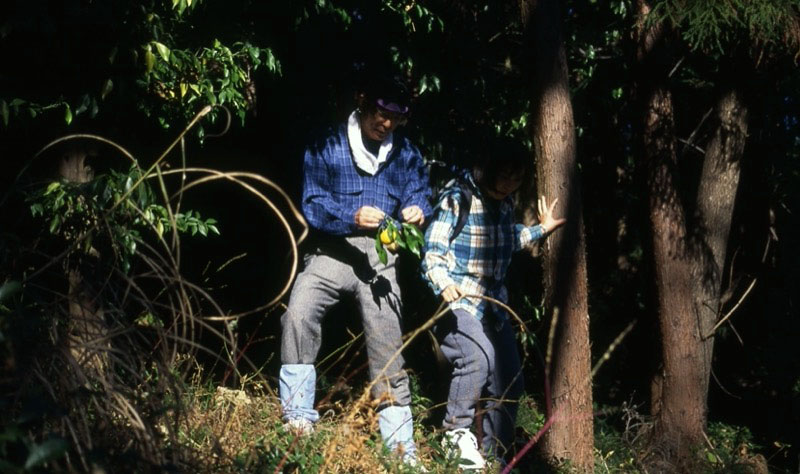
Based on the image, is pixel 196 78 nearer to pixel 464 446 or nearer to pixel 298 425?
pixel 298 425

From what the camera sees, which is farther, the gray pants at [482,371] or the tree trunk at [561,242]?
the tree trunk at [561,242]

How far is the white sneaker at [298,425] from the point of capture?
4559 mm

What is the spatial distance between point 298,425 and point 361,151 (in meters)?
1.50

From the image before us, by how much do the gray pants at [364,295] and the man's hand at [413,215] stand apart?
0.24 meters

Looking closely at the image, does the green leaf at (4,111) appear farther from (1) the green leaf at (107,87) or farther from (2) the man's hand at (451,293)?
(2) the man's hand at (451,293)

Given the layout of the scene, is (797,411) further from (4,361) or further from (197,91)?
(4,361)

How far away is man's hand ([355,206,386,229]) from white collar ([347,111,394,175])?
11.7 inches

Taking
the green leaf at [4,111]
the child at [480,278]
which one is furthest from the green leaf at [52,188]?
the child at [480,278]

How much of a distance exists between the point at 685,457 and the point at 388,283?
2683 millimetres

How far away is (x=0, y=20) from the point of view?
14.0ft

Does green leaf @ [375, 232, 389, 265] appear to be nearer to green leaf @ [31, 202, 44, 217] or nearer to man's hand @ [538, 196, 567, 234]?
man's hand @ [538, 196, 567, 234]

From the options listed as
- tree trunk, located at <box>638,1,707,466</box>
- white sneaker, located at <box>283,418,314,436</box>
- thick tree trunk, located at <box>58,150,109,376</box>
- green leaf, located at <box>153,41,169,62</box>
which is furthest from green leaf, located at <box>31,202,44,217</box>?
tree trunk, located at <box>638,1,707,466</box>

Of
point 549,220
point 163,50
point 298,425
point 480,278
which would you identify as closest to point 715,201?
point 549,220

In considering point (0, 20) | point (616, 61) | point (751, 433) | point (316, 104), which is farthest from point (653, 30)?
point (0, 20)
